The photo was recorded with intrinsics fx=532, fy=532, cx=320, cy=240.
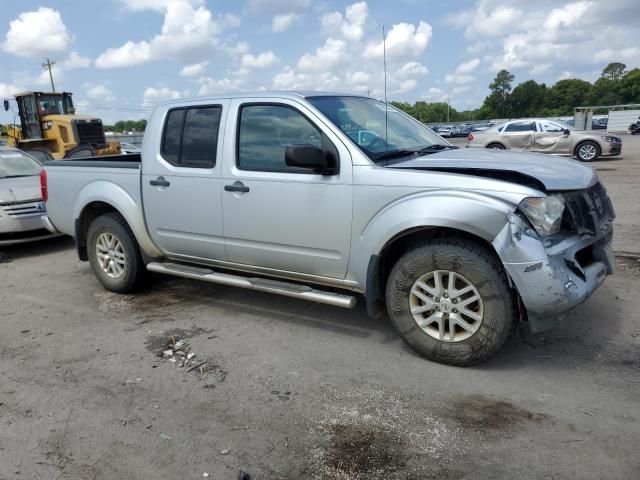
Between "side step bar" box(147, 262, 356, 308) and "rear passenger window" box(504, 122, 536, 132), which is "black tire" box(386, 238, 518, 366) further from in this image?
"rear passenger window" box(504, 122, 536, 132)

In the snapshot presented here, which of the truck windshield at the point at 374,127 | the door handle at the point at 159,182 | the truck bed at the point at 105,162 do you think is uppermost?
the truck windshield at the point at 374,127

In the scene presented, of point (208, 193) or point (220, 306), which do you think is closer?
point (208, 193)

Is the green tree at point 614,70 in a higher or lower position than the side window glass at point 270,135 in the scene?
higher

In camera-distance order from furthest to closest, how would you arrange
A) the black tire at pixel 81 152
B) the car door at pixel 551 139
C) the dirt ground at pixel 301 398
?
the car door at pixel 551 139
the black tire at pixel 81 152
the dirt ground at pixel 301 398

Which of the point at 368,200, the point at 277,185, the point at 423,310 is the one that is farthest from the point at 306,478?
the point at 277,185

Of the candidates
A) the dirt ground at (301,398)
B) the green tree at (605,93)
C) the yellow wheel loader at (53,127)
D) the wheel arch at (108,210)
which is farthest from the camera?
the green tree at (605,93)

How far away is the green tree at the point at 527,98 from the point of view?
379ft

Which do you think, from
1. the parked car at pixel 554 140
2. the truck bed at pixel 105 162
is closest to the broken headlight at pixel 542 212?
the truck bed at pixel 105 162

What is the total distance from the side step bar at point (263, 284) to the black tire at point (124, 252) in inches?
9.2

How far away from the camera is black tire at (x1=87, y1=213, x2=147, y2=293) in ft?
17.8

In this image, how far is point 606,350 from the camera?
3.94m

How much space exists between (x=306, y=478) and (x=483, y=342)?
1.58 metres

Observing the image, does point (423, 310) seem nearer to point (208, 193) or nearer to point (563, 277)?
point (563, 277)

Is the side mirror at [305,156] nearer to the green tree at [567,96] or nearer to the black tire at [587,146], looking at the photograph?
the black tire at [587,146]
